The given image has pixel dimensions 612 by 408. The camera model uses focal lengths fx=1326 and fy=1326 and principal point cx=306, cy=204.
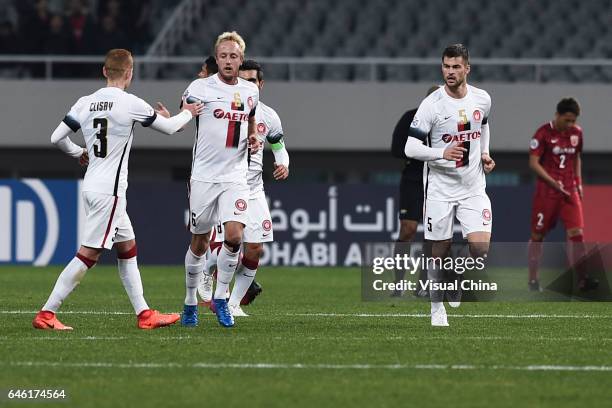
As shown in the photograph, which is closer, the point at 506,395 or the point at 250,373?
the point at 506,395

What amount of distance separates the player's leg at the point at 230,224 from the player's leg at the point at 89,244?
2.69 feet

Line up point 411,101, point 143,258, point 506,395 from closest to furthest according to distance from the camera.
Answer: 1. point 506,395
2. point 143,258
3. point 411,101

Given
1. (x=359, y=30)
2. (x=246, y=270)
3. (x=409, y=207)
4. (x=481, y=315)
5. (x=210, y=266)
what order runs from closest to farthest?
(x=246, y=270) → (x=481, y=315) → (x=210, y=266) → (x=409, y=207) → (x=359, y=30)

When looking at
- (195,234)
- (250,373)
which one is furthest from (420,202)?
(250,373)

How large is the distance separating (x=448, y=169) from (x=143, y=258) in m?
10.9

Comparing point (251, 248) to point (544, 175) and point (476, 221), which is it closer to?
point (476, 221)

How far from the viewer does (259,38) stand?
2384cm

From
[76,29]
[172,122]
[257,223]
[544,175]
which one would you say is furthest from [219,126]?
[76,29]

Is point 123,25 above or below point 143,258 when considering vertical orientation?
above

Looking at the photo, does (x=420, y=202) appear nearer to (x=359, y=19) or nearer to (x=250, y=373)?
(x=250, y=373)

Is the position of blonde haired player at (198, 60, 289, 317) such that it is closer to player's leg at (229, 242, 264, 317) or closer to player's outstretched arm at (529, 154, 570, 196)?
player's leg at (229, 242, 264, 317)

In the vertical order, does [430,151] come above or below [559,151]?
above

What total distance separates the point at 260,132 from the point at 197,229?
1.66 meters

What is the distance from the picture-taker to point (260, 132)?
1096 cm
